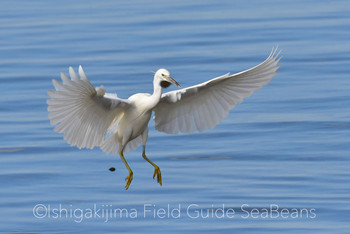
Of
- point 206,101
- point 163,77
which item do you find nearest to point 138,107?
point 163,77

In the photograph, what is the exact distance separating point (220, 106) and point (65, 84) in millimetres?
2877

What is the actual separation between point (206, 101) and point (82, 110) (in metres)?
2.07

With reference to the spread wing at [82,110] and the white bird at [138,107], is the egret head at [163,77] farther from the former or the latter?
the spread wing at [82,110]

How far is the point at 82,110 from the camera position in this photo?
13984mm

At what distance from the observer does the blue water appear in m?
16.8

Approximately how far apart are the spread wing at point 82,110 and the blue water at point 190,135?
7.59 feet

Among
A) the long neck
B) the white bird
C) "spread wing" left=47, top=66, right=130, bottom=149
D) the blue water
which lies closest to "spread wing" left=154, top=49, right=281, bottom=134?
the white bird

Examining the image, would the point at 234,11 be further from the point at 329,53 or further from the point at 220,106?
the point at 220,106

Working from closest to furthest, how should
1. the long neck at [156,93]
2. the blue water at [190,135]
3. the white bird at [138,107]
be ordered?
the white bird at [138,107] → the long neck at [156,93] → the blue water at [190,135]

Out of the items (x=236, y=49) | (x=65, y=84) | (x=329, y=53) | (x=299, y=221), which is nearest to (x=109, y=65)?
(x=236, y=49)

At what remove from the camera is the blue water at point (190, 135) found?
16766 mm

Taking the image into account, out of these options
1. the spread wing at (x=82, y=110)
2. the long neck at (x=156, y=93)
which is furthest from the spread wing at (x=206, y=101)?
the spread wing at (x=82, y=110)

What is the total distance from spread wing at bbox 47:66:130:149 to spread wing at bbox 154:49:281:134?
833 millimetres

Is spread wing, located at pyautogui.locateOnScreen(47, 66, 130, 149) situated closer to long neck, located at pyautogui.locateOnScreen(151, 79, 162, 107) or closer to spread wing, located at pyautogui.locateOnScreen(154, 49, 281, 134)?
long neck, located at pyautogui.locateOnScreen(151, 79, 162, 107)
